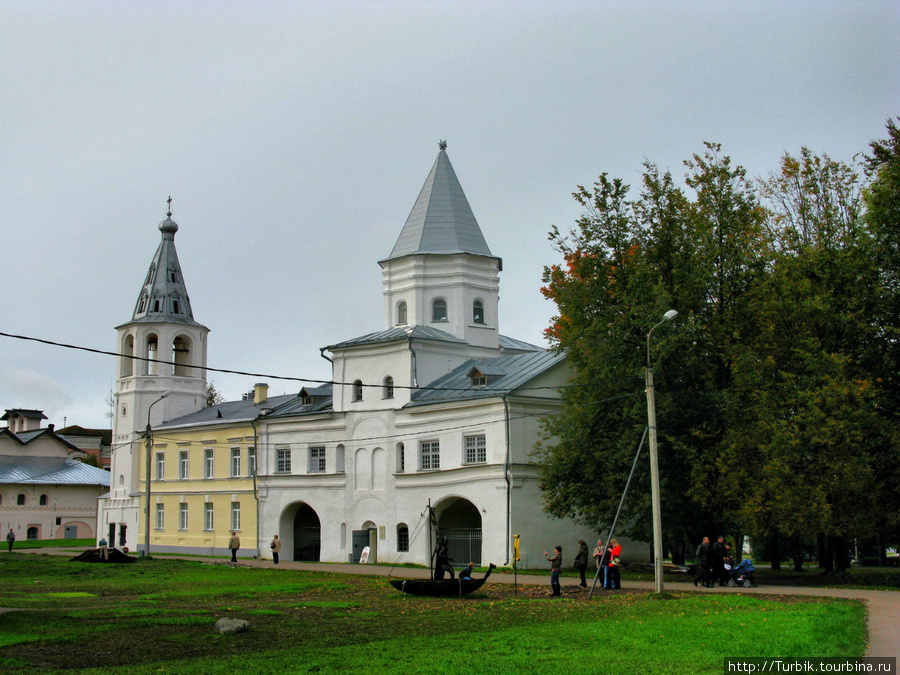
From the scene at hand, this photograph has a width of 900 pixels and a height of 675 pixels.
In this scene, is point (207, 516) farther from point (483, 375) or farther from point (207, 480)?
point (483, 375)

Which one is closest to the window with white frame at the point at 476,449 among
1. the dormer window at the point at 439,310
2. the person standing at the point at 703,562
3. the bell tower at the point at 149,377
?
the dormer window at the point at 439,310

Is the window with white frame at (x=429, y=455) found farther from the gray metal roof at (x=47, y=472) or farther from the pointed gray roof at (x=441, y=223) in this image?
the gray metal roof at (x=47, y=472)

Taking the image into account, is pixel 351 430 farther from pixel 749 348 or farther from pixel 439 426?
pixel 749 348

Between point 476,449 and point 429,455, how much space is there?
2.79 m

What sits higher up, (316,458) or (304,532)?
(316,458)

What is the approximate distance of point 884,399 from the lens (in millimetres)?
29828

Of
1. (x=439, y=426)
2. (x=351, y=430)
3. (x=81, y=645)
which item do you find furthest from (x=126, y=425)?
(x=81, y=645)

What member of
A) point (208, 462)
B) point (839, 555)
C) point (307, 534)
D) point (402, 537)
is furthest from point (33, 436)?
point (839, 555)

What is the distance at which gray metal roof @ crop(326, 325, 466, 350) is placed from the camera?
43.8 metres

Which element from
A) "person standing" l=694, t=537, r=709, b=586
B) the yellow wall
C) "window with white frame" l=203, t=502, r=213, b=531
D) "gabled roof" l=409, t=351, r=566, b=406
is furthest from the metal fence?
"window with white frame" l=203, t=502, r=213, b=531

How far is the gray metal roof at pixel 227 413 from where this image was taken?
53.5 metres

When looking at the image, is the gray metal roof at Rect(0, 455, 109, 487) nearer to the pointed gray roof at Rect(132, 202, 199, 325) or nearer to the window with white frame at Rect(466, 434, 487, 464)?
the pointed gray roof at Rect(132, 202, 199, 325)

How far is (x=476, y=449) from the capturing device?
131 feet

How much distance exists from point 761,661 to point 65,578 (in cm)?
2483
